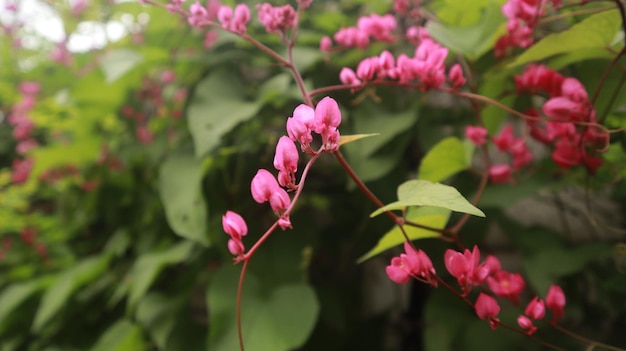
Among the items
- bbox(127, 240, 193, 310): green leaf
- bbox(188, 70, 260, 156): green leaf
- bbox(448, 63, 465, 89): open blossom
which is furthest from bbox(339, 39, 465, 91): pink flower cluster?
bbox(127, 240, 193, 310): green leaf

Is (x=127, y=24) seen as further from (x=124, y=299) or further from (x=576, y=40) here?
(x=576, y=40)

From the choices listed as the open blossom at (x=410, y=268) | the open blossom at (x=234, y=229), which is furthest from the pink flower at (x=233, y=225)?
the open blossom at (x=410, y=268)

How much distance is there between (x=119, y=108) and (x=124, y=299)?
0.38 metres

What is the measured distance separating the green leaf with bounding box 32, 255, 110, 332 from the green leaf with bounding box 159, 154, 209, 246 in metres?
0.25

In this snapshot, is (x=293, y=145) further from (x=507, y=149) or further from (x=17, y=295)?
(x=17, y=295)

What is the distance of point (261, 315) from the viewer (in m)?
0.56

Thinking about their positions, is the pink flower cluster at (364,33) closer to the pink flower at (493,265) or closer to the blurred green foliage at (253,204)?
the blurred green foliage at (253,204)

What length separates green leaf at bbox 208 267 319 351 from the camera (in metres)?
0.51

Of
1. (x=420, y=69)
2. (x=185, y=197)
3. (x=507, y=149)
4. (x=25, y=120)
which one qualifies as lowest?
(x=25, y=120)

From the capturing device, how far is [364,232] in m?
0.71

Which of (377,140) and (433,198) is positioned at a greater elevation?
(433,198)

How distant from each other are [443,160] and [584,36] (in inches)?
5.8

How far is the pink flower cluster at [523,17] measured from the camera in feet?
1.34

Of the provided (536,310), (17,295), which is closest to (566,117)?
(536,310)
